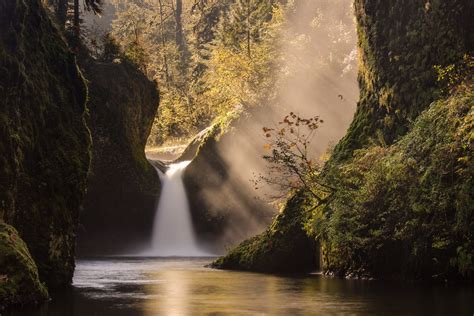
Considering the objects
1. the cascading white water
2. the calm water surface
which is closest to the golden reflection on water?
the calm water surface

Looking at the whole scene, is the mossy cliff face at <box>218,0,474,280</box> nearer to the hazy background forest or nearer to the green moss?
the green moss

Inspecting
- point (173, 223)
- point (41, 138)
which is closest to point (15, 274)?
point (41, 138)

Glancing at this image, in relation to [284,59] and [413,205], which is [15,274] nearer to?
[413,205]

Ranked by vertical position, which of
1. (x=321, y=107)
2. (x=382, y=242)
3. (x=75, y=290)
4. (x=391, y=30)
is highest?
(x=321, y=107)

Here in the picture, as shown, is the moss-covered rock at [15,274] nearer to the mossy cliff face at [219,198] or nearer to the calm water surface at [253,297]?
the calm water surface at [253,297]

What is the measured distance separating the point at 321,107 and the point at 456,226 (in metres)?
29.9

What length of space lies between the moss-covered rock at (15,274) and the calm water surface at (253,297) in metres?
0.38

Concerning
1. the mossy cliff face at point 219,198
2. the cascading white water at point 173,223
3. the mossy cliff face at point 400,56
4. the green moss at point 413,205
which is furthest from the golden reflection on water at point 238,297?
the mossy cliff face at point 219,198

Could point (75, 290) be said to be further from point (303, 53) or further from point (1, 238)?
point (303, 53)

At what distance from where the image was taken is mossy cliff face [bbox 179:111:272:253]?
4572cm

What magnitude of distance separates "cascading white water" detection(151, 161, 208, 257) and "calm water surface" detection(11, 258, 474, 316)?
21.6m

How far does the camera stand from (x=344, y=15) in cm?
5031

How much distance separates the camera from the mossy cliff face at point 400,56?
22.3 metres

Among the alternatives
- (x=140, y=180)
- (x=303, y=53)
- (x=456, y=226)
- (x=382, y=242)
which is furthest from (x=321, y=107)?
(x=456, y=226)
